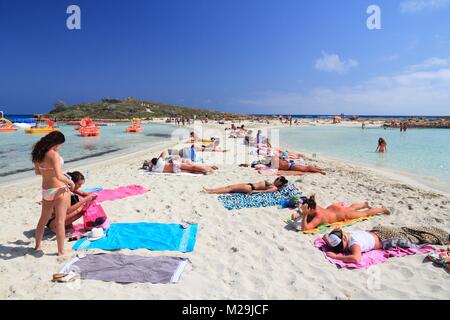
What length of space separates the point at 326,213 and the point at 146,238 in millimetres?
2941

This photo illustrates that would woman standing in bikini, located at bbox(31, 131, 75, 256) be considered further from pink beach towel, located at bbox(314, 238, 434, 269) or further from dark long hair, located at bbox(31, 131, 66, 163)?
→ pink beach towel, located at bbox(314, 238, 434, 269)

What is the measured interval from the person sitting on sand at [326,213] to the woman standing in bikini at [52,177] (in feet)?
11.3

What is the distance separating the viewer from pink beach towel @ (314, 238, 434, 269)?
148 inches

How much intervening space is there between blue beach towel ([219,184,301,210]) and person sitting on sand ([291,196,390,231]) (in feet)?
3.55

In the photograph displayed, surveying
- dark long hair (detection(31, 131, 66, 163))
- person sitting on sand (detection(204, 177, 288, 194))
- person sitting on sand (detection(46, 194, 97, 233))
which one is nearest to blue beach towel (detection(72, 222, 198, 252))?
person sitting on sand (detection(46, 194, 97, 233))

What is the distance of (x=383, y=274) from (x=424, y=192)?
200 inches

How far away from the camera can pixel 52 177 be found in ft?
12.2

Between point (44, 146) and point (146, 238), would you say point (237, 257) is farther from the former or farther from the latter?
point (44, 146)

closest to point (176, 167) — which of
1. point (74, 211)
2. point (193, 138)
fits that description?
point (74, 211)

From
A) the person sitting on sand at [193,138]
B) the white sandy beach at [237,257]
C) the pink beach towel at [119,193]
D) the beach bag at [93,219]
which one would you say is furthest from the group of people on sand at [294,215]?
the person sitting on sand at [193,138]

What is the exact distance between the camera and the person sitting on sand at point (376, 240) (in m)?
3.95

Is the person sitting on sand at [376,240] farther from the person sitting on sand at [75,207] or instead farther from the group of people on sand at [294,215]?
the person sitting on sand at [75,207]

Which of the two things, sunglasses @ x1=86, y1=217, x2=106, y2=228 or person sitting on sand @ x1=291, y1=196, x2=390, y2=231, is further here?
person sitting on sand @ x1=291, y1=196, x2=390, y2=231
